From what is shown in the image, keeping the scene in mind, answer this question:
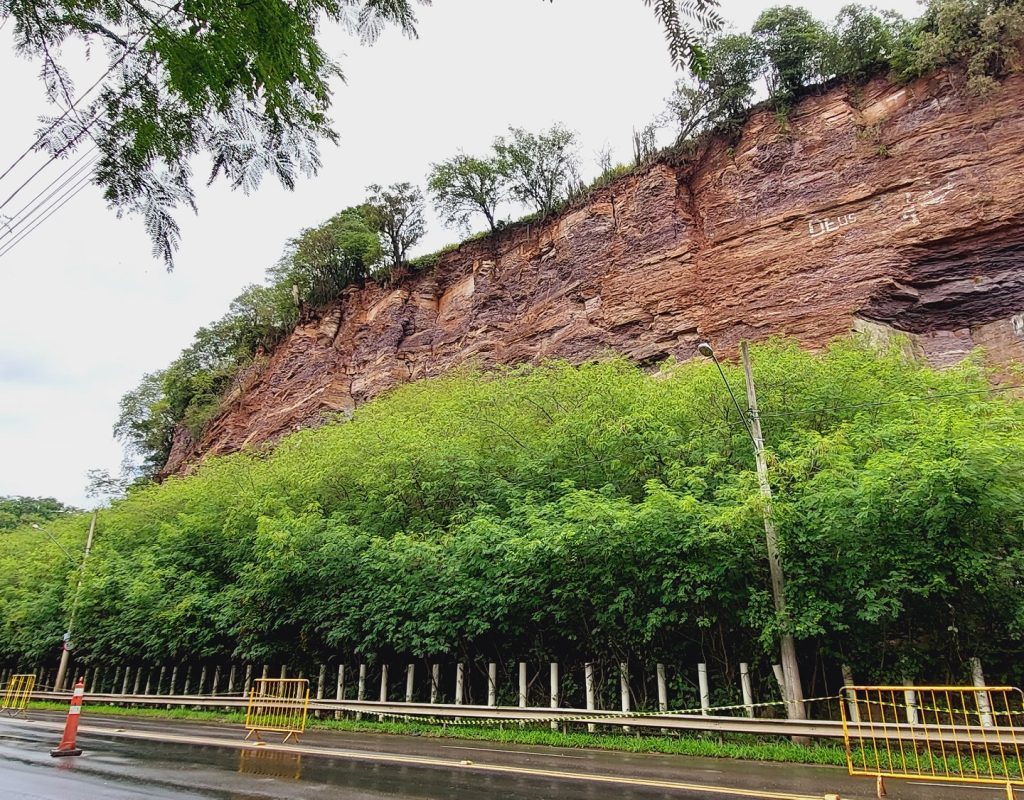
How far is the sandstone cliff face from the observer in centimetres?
2241

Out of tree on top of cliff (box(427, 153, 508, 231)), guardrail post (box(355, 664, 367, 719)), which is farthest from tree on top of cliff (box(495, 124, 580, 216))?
guardrail post (box(355, 664, 367, 719))

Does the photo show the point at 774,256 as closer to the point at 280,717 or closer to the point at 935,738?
the point at 935,738

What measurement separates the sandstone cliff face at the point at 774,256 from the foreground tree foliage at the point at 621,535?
5.35m

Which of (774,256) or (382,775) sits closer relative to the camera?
(382,775)

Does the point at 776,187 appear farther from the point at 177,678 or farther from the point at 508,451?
the point at 177,678

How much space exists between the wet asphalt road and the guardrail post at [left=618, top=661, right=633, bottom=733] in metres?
2.37

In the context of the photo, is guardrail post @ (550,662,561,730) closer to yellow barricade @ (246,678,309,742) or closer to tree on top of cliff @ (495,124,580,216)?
yellow barricade @ (246,678,309,742)

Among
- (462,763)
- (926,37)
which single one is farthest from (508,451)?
(926,37)

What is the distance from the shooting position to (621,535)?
478 inches

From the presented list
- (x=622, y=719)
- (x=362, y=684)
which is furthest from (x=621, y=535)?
(x=362, y=684)

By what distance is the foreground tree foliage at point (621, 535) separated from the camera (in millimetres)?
10539

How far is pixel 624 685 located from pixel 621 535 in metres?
3.59

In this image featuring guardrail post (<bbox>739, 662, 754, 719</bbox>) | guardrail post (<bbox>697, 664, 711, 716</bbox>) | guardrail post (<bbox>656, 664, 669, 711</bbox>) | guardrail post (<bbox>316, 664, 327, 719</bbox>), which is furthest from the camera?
guardrail post (<bbox>316, 664, 327, 719</bbox>)

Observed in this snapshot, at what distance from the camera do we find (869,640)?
1152 cm
